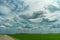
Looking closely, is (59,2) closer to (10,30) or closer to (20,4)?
(20,4)

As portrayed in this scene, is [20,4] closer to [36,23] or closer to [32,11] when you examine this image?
[32,11]

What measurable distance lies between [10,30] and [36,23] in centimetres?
52

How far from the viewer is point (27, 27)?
9.96 feet

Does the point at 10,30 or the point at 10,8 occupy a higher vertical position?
the point at 10,8

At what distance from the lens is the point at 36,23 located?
10.0 ft

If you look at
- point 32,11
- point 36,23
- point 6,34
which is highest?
point 32,11

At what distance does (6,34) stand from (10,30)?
0.11 metres

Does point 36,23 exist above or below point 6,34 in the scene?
above

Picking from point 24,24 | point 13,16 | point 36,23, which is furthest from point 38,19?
point 13,16

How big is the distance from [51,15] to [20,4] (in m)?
0.65

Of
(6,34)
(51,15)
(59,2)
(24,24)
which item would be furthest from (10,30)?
(59,2)

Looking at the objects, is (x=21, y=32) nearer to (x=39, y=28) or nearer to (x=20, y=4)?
(x=39, y=28)

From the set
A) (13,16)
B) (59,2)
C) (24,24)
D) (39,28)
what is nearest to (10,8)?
(13,16)

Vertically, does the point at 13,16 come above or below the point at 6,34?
above
